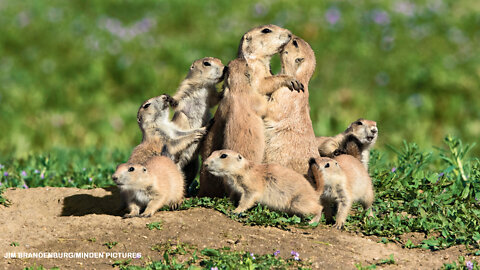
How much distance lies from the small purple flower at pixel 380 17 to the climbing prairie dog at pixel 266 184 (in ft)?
33.8

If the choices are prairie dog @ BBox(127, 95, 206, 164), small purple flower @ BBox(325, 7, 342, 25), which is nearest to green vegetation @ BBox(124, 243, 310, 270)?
prairie dog @ BBox(127, 95, 206, 164)

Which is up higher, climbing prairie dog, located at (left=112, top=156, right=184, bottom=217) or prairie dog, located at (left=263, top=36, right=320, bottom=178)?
prairie dog, located at (left=263, top=36, right=320, bottom=178)

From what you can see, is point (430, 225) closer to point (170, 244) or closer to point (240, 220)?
point (240, 220)

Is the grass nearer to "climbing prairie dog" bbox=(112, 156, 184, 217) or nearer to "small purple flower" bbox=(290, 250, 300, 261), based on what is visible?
"climbing prairie dog" bbox=(112, 156, 184, 217)

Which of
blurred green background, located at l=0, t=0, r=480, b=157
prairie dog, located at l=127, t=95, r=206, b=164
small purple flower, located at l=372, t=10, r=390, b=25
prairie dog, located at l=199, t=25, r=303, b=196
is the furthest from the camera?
small purple flower, located at l=372, t=10, r=390, b=25

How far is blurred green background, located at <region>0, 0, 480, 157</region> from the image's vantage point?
41.3ft

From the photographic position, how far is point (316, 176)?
6.47 metres

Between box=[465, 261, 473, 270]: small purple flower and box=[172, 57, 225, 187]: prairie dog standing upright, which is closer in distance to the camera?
box=[465, 261, 473, 270]: small purple flower

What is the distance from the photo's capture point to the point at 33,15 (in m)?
16.9

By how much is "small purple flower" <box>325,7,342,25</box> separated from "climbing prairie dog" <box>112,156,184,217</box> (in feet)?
32.0

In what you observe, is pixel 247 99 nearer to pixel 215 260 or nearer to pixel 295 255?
pixel 295 255

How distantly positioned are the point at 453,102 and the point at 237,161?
306 inches

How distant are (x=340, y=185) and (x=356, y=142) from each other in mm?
1057

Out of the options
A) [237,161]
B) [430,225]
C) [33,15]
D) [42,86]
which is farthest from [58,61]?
[430,225]
